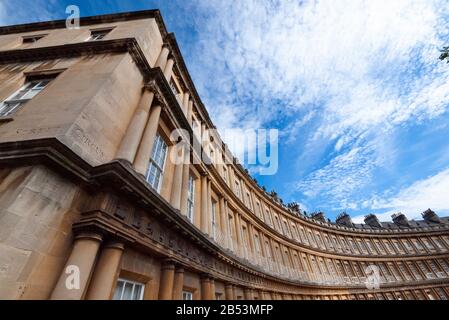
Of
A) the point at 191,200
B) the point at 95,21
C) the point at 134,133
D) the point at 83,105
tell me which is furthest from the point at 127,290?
the point at 95,21

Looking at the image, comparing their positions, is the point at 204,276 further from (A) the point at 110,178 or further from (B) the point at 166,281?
(A) the point at 110,178

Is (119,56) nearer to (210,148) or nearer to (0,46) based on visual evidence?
(210,148)

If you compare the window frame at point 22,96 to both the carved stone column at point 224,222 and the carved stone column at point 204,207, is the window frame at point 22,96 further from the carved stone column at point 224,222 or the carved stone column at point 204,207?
the carved stone column at point 224,222

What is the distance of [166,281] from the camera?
208 inches

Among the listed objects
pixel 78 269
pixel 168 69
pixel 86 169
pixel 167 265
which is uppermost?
pixel 168 69

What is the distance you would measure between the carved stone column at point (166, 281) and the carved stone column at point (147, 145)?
2.65 metres

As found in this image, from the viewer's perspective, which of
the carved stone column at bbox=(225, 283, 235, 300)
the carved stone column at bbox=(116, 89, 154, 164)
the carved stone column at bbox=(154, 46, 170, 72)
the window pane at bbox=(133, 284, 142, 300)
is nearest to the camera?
the window pane at bbox=(133, 284, 142, 300)

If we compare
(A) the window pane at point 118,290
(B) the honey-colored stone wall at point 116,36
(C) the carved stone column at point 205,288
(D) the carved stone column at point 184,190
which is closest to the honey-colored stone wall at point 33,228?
(A) the window pane at point 118,290

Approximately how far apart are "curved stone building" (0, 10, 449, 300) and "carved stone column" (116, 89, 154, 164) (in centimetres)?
4

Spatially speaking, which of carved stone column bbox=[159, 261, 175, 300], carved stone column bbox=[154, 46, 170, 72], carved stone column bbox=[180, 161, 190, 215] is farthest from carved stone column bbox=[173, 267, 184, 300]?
carved stone column bbox=[154, 46, 170, 72]

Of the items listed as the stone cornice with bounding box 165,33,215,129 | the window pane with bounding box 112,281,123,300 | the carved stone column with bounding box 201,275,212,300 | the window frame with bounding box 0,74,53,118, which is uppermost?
the stone cornice with bounding box 165,33,215,129

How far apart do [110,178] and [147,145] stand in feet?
7.48

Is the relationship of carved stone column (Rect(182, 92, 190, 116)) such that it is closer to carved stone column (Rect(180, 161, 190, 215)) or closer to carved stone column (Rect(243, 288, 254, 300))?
carved stone column (Rect(180, 161, 190, 215))

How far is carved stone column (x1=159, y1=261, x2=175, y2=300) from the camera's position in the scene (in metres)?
5.12
